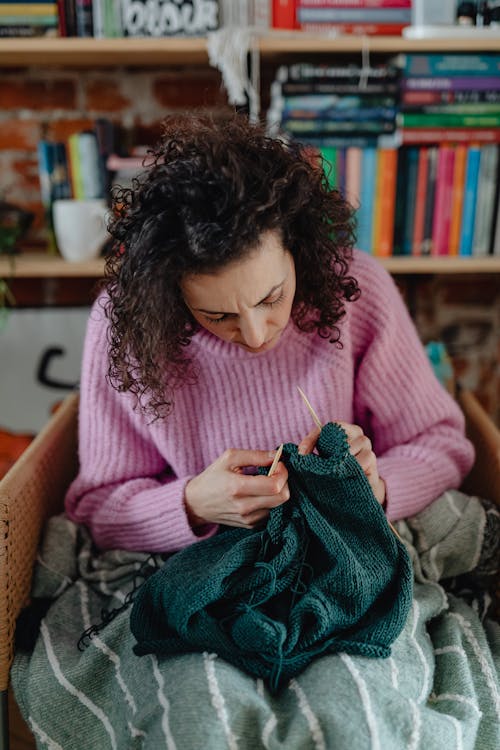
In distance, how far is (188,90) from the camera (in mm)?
1617

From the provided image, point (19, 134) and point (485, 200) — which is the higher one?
point (19, 134)

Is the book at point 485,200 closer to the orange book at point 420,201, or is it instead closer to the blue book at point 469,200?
the blue book at point 469,200

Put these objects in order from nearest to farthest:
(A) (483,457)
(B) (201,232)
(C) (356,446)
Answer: (B) (201,232), (C) (356,446), (A) (483,457)

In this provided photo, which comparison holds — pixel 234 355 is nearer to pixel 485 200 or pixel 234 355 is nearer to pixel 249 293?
pixel 249 293

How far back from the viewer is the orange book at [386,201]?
1429mm

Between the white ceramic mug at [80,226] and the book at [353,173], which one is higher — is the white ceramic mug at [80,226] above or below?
below

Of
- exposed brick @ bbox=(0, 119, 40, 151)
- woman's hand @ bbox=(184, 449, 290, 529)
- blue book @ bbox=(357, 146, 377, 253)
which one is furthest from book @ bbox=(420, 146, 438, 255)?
exposed brick @ bbox=(0, 119, 40, 151)

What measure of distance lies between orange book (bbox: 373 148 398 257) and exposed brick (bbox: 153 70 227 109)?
1.34 feet

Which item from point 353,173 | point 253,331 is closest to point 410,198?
point 353,173

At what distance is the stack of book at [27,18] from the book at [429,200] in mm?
755

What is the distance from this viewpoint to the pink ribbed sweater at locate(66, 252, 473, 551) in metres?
1.11

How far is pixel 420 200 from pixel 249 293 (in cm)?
71

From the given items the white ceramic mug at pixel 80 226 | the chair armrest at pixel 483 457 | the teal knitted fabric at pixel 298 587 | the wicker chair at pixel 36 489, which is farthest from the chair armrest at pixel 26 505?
the chair armrest at pixel 483 457

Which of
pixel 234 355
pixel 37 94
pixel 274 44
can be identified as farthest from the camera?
pixel 37 94
